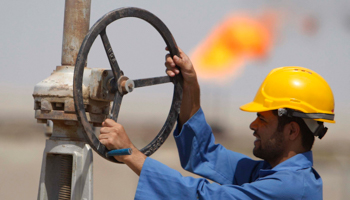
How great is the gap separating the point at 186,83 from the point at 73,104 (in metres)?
0.58

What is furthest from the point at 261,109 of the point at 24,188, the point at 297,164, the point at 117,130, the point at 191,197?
the point at 24,188

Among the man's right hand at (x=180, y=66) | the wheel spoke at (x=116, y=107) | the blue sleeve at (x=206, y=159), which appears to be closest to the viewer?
the wheel spoke at (x=116, y=107)

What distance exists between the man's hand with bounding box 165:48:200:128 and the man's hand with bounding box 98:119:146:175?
0.50 metres

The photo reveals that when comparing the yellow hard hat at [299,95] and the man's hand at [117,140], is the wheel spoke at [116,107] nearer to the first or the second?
the man's hand at [117,140]

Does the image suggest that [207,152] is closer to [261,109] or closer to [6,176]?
[261,109]

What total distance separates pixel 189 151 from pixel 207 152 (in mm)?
99

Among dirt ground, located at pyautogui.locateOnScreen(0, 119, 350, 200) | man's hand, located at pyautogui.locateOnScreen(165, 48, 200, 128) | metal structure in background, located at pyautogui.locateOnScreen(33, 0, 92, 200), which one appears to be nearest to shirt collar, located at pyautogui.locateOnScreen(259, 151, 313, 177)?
man's hand, located at pyautogui.locateOnScreen(165, 48, 200, 128)

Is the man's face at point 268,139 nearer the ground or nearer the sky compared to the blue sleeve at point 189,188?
nearer the sky

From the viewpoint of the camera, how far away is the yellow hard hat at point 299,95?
206 centimetres

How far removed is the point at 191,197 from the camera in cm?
177

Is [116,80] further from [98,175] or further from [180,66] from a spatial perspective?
[98,175]

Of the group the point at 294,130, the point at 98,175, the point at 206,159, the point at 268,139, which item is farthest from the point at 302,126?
the point at 98,175

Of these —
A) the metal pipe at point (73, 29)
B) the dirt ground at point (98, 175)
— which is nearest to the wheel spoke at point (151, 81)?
the metal pipe at point (73, 29)

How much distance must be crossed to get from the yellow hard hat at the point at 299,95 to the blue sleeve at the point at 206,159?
279mm
